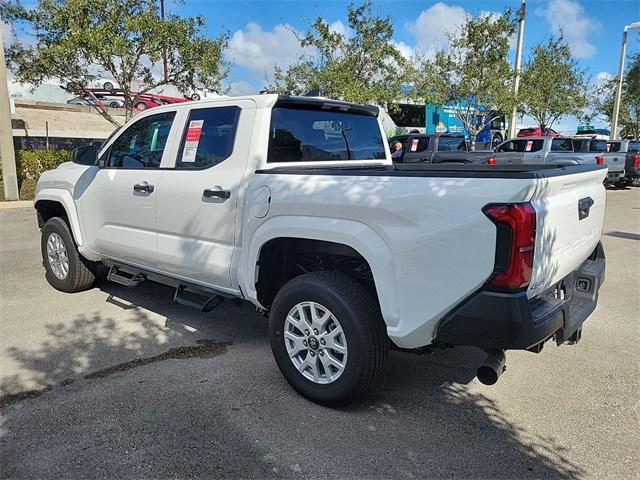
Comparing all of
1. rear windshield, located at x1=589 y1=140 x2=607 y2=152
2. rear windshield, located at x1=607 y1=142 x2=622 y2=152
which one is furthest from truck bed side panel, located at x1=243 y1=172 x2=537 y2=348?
rear windshield, located at x1=607 y1=142 x2=622 y2=152

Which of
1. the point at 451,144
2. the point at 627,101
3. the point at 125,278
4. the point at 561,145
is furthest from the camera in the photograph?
the point at 627,101

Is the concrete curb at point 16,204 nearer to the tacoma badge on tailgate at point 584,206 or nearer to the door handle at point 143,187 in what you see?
Result: the door handle at point 143,187

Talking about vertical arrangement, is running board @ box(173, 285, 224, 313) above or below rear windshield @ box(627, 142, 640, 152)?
below

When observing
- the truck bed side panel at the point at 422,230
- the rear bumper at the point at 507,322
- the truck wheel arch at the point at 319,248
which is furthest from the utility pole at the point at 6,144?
the rear bumper at the point at 507,322

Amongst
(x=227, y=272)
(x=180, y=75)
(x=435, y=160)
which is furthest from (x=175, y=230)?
(x=435, y=160)

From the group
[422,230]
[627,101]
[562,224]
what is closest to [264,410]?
[422,230]

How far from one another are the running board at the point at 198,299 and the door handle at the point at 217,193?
0.77 m

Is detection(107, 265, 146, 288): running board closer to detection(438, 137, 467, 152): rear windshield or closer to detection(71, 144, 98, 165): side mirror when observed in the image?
detection(71, 144, 98, 165): side mirror

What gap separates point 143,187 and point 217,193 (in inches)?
37.4

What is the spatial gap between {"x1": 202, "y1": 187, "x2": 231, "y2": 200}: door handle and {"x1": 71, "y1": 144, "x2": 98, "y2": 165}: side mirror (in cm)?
180

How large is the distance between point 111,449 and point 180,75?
1213cm

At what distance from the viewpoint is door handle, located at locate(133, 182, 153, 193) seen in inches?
166

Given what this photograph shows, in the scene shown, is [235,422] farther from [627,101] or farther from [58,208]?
[627,101]

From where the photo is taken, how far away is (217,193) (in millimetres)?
3648
